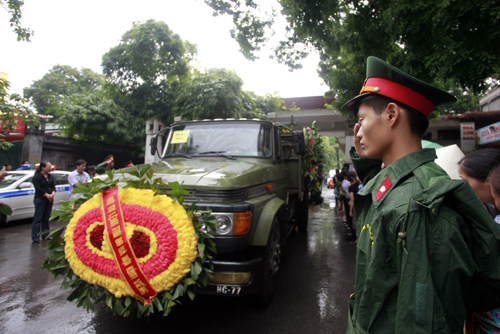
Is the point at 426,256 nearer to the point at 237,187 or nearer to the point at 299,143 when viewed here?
the point at 237,187

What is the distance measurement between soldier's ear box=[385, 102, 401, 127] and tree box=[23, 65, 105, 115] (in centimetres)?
2945

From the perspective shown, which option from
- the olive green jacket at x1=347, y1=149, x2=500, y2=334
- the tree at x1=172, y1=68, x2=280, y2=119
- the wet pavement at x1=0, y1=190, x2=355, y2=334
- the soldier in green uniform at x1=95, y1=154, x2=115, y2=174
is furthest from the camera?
the tree at x1=172, y1=68, x2=280, y2=119

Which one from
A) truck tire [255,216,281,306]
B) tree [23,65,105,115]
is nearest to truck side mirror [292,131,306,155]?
truck tire [255,216,281,306]

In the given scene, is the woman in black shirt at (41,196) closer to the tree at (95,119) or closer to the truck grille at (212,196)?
the truck grille at (212,196)

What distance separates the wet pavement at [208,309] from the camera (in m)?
2.95

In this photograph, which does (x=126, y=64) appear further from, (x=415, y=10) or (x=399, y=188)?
(x=399, y=188)

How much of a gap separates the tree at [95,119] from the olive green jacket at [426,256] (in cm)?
1418

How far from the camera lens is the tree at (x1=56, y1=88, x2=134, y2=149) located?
13.1 meters

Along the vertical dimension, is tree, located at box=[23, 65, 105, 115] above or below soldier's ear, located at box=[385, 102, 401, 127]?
above

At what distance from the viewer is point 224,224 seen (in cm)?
269

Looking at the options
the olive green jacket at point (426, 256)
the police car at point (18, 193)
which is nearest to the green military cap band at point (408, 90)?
the olive green jacket at point (426, 256)

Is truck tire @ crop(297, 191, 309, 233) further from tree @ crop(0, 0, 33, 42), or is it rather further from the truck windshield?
tree @ crop(0, 0, 33, 42)

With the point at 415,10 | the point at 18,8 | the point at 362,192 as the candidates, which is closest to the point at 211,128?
the point at 362,192

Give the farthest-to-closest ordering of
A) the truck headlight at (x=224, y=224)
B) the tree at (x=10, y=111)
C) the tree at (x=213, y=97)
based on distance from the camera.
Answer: the tree at (x=213, y=97), the tree at (x=10, y=111), the truck headlight at (x=224, y=224)
